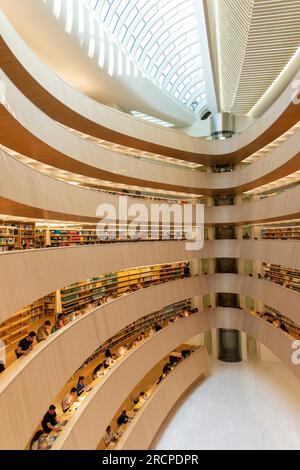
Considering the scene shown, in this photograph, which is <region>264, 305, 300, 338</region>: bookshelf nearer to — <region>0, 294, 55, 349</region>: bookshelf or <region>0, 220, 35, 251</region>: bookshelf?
<region>0, 294, 55, 349</region>: bookshelf

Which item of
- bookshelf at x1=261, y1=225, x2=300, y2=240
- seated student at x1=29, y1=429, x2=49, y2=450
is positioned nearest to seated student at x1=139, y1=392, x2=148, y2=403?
seated student at x1=29, y1=429, x2=49, y2=450

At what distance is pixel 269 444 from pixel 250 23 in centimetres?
1086

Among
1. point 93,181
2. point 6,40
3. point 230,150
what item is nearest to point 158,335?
point 93,181

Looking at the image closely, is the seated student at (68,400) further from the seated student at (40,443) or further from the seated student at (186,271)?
the seated student at (186,271)

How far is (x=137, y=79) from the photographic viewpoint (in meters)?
13.0

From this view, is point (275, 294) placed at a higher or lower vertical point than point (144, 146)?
lower

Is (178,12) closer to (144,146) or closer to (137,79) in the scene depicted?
(137,79)

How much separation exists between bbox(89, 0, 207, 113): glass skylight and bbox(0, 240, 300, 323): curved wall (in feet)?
21.6

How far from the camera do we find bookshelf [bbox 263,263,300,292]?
12.0 meters

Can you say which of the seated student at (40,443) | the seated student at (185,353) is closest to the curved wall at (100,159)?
the seated student at (40,443)

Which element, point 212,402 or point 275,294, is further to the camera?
point 212,402

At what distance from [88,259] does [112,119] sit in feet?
16.5

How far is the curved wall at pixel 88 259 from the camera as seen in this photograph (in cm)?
478

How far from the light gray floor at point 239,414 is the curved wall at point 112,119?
8.67m
